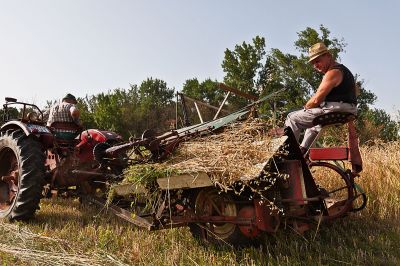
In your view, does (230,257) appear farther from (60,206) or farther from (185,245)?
(60,206)

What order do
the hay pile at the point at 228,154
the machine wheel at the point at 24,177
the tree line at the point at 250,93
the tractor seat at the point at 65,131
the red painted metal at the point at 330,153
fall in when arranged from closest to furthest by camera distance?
1. the hay pile at the point at 228,154
2. the red painted metal at the point at 330,153
3. the machine wheel at the point at 24,177
4. the tractor seat at the point at 65,131
5. the tree line at the point at 250,93

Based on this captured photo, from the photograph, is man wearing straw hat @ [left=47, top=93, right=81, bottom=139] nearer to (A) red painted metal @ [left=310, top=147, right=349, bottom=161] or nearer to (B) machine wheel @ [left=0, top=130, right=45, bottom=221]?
(B) machine wheel @ [left=0, top=130, right=45, bottom=221]

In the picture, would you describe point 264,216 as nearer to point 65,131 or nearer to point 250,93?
point 65,131

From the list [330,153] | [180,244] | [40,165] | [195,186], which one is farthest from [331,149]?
[40,165]

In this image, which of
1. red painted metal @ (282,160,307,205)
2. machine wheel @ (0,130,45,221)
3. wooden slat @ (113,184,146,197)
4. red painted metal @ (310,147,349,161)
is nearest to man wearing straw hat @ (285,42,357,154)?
red painted metal @ (310,147,349,161)

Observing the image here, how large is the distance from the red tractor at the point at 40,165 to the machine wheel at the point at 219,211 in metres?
1.06

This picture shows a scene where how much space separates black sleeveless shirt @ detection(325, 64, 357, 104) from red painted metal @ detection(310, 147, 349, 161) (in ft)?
1.74

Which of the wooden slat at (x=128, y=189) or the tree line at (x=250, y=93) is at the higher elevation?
the tree line at (x=250, y=93)

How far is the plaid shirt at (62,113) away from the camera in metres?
5.84

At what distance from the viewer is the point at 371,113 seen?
893 inches

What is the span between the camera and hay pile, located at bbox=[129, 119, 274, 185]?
3.19m

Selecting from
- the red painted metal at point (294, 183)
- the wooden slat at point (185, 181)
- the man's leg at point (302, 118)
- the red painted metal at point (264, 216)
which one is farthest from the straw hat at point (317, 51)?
the wooden slat at point (185, 181)

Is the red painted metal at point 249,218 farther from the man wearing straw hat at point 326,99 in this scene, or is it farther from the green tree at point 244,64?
the green tree at point 244,64

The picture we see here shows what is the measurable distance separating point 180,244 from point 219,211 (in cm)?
56
